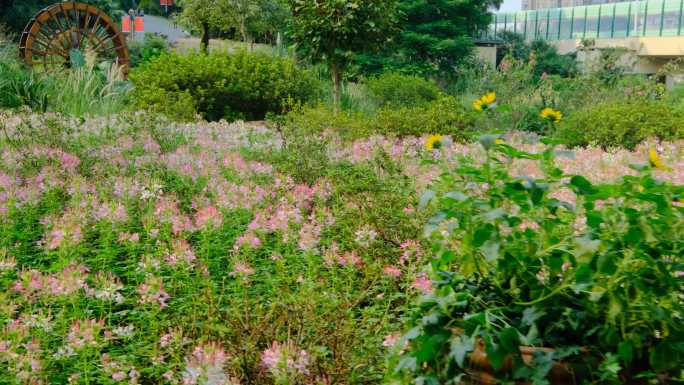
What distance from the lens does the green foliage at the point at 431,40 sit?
82.5 ft

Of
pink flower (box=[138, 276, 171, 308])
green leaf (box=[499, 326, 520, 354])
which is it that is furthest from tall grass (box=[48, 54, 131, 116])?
green leaf (box=[499, 326, 520, 354])

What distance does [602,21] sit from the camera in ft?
136

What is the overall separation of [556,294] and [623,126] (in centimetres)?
715

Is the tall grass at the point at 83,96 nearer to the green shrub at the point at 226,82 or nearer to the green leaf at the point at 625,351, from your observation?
the green shrub at the point at 226,82

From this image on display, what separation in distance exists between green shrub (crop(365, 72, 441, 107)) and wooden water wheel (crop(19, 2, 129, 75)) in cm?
600

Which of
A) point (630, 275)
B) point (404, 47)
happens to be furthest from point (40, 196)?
point (404, 47)

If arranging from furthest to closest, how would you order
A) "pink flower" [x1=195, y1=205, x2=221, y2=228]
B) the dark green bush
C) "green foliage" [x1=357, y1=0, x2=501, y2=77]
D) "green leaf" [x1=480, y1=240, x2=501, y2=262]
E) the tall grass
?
"green foliage" [x1=357, y1=0, x2=501, y2=77]
the tall grass
the dark green bush
"pink flower" [x1=195, y1=205, x2=221, y2=228]
"green leaf" [x1=480, y1=240, x2=501, y2=262]

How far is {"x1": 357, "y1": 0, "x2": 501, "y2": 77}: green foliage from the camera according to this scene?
2514cm

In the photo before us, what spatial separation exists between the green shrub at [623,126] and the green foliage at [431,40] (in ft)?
50.7

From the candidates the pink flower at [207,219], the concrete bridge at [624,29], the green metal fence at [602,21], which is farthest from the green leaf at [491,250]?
the green metal fence at [602,21]

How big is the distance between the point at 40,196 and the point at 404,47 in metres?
23.1

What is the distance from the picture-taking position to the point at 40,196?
→ 3.94 m

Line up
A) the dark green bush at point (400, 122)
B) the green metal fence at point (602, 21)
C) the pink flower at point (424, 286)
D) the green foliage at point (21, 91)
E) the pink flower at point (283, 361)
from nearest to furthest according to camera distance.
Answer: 1. the pink flower at point (283, 361)
2. the pink flower at point (424, 286)
3. the dark green bush at point (400, 122)
4. the green foliage at point (21, 91)
5. the green metal fence at point (602, 21)

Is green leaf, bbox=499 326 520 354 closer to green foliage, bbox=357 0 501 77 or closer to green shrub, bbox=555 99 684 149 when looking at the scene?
green shrub, bbox=555 99 684 149
